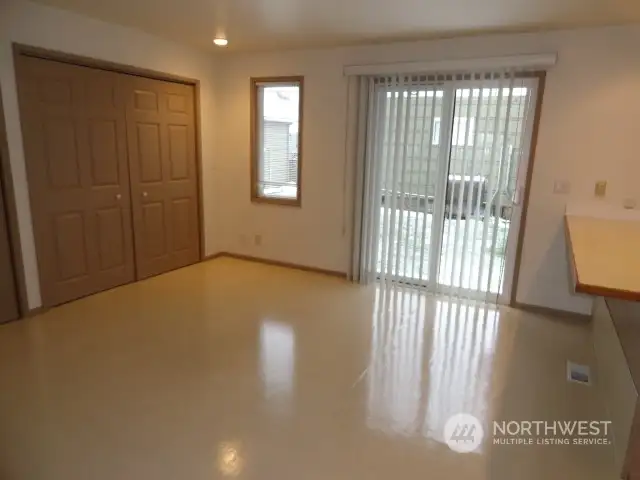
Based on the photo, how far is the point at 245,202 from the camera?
512 centimetres

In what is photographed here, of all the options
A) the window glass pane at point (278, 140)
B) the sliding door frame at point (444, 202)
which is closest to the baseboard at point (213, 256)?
the window glass pane at point (278, 140)

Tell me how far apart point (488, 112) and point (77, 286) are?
12.4 feet

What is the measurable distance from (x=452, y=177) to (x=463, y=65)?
0.93 metres

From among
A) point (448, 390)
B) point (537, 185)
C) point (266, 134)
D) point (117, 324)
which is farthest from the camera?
point (266, 134)

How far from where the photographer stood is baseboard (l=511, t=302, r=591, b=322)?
12.1ft

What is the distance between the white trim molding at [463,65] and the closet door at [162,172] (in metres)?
1.78

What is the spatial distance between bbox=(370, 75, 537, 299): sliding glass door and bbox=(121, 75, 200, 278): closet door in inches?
78.9

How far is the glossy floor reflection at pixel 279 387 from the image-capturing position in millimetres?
2006

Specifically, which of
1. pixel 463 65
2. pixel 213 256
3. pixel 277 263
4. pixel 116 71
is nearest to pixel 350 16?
pixel 463 65

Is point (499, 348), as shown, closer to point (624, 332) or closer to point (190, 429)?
point (624, 332)

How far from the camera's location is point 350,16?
3215mm

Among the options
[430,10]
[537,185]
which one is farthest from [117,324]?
[537,185]

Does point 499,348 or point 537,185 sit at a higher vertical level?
point 537,185
